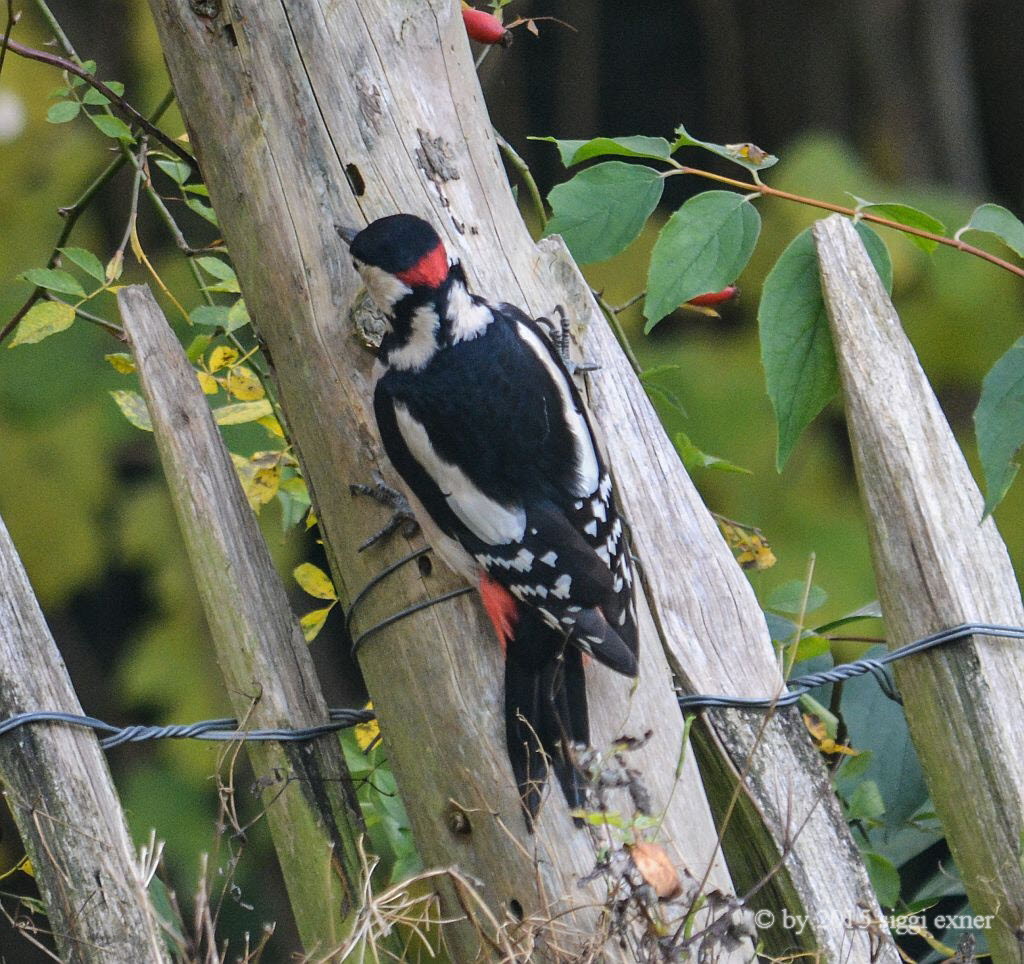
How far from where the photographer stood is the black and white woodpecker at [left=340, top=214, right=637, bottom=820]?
1485mm

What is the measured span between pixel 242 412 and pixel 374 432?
0.51 metres

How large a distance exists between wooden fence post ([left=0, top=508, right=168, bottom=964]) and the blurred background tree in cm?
171

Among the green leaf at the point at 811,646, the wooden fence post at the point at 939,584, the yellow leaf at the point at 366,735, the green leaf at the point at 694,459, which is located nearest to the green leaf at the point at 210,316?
the yellow leaf at the point at 366,735

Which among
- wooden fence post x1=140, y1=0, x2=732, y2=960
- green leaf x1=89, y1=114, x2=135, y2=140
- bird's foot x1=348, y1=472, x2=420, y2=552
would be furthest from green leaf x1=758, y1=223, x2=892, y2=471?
green leaf x1=89, y1=114, x2=135, y2=140

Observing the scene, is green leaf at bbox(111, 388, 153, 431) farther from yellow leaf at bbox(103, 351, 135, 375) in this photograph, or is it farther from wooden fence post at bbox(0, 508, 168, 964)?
wooden fence post at bbox(0, 508, 168, 964)

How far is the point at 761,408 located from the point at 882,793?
210 centimetres

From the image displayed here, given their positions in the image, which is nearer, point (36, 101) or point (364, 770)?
point (364, 770)

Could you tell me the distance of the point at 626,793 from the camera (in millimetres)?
1479

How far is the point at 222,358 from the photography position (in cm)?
202

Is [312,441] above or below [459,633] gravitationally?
above

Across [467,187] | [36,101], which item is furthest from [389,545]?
[36,101]

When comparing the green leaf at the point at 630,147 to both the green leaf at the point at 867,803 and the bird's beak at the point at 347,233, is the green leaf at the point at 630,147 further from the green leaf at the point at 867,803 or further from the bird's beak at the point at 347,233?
the green leaf at the point at 867,803

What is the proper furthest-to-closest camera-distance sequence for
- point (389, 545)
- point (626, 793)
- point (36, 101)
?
point (36, 101) → point (389, 545) → point (626, 793)

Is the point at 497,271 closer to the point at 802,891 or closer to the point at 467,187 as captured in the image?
the point at 467,187
